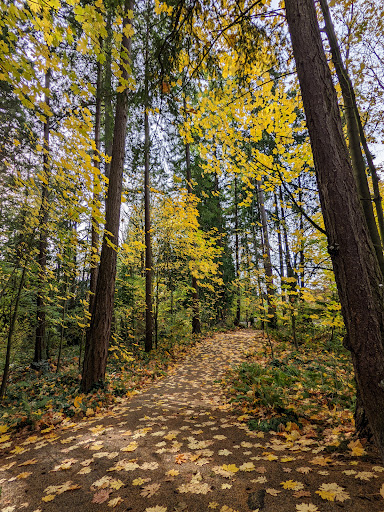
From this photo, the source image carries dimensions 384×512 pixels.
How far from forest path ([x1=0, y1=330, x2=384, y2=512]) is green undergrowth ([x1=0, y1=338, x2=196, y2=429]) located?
1.75ft

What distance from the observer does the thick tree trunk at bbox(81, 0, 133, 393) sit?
499 cm

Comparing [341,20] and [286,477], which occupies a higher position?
[341,20]

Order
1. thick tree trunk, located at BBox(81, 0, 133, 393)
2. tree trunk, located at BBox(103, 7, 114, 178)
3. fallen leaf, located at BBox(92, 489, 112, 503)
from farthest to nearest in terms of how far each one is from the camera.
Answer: thick tree trunk, located at BBox(81, 0, 133, 393), tree trunk, located at BBox(103, 7, 114, 178), fallen leaf, located at BBox(92, 489, 112, 503)

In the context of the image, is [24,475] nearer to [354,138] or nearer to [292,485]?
[292,485]

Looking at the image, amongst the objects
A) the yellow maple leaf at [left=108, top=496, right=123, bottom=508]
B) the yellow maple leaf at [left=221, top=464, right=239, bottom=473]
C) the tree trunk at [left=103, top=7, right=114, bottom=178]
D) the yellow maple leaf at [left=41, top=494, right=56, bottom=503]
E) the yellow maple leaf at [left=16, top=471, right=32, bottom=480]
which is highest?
the tree trunk at [left=103, top=7, right=114, bottom=178]

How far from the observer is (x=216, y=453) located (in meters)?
2.60

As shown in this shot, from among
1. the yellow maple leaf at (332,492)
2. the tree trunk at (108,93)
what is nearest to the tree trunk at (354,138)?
the yellow maple leaf at (332,492)

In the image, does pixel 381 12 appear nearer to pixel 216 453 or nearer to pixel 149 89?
pixel 149 89

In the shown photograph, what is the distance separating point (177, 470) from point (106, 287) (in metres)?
3.60

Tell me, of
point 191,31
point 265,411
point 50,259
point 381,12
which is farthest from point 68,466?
point 381,12

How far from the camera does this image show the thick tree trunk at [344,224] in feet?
5.34

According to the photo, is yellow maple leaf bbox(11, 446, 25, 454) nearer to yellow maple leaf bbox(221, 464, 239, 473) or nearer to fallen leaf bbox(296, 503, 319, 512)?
yellow maple leaf bbox(221, 464, 239, 473)

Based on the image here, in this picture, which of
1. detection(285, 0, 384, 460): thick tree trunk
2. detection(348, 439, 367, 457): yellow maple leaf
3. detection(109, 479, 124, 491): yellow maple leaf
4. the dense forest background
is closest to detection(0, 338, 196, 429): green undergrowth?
the dense forest background

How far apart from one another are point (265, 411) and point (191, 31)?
5270 mm
